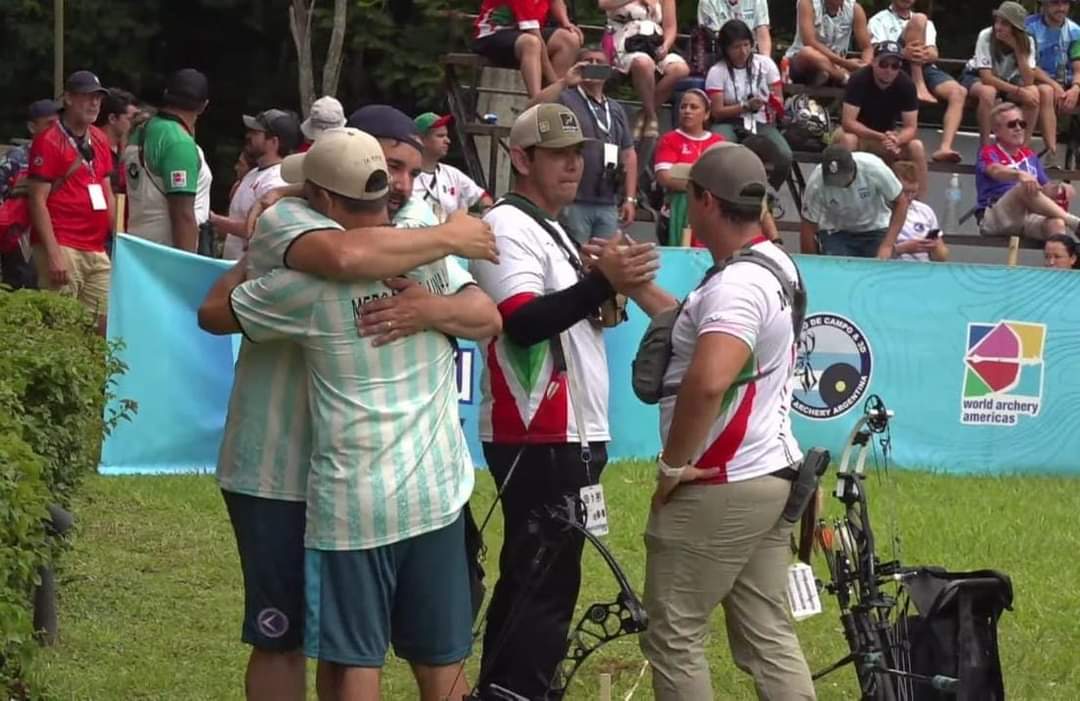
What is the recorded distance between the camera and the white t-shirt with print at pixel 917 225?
14461 millimetres

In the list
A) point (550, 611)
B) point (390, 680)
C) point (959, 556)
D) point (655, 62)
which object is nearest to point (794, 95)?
point (655, 62)

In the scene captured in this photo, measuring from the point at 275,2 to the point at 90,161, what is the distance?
1828cm

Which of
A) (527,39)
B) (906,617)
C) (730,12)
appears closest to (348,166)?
(906,617)

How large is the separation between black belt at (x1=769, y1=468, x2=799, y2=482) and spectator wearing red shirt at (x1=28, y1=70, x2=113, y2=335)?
7474mm

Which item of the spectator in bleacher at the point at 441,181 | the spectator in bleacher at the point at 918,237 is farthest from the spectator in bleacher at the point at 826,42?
the spectator in bleacher at the point at 441,181

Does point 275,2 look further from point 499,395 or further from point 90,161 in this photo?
point 499,395

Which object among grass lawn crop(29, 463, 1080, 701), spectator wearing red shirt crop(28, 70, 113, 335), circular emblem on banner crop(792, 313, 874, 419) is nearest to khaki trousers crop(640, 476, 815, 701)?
grass lawn crop(29, 463, 1080, 701)

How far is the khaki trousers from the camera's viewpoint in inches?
206

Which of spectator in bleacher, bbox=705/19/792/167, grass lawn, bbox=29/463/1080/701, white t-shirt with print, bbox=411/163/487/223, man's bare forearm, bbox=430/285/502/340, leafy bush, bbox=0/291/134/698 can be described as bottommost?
grass lawn, bbox=29/463/1080/701

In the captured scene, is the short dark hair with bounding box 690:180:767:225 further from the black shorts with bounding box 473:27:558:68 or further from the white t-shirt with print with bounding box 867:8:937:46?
the white t-shirt with print with bounding box 867:8:937:46

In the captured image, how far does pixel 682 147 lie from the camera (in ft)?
45.8

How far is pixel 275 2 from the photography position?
30.1 meters

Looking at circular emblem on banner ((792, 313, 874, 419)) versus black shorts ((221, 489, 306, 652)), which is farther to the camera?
circular emblem on banner ((792, 313, 874, 419))

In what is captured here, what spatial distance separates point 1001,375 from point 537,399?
6.93 metres
